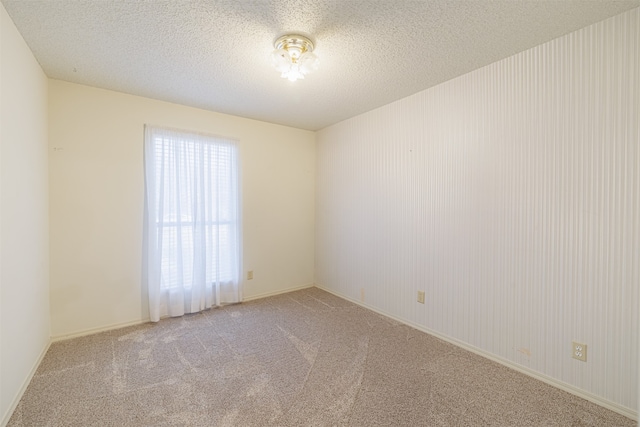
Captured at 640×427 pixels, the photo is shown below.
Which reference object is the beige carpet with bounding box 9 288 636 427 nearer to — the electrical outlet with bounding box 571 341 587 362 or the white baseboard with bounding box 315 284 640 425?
the white baseboard with bounding box 315 284 640 425

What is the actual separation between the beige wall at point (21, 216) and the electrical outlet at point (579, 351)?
3.48m

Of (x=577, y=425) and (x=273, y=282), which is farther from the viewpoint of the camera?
(x=273, y=282)

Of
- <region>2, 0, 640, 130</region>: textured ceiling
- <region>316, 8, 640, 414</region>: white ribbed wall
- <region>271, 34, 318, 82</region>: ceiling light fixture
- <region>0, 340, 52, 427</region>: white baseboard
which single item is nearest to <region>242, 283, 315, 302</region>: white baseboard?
<region>316, 8, 640, 414</region>: white ribbed wall

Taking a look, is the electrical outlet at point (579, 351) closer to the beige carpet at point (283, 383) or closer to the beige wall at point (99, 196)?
the beige carpet at point (283, 383)

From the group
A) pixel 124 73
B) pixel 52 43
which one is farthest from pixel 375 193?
pixel 52 43

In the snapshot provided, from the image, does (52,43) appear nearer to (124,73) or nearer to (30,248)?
(124,73)

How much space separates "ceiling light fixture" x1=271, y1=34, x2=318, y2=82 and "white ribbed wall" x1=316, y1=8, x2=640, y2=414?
136cm

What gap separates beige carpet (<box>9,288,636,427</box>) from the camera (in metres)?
1.65

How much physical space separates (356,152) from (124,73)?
8.11 ft

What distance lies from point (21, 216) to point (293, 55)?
2.14 meters

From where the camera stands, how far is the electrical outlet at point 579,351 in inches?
72.1

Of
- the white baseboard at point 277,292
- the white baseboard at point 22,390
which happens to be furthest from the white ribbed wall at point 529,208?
the white baseboard at point 22,390

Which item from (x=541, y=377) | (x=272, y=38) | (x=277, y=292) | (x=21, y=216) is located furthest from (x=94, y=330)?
(x=541, y=377)

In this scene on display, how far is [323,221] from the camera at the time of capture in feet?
13.6
